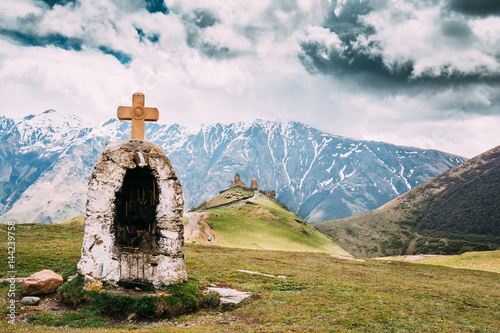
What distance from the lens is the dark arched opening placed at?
2009 centimetres

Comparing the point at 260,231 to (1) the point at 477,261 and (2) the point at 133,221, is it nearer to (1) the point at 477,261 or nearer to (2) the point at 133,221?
(1) the point at 477,261

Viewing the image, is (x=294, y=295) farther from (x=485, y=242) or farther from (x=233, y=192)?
(x=485, y=242)

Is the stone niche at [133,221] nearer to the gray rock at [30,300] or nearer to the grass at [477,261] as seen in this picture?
the gray rock at [30,300]

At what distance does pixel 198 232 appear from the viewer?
Result: 81125 millimetres

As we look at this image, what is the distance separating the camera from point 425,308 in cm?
1898

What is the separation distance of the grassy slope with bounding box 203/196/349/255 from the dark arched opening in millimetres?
55506

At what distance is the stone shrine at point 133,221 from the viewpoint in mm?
18031

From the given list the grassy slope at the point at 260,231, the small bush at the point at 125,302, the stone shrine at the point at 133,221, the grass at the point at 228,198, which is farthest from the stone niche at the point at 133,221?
the grass at the point at 228,198

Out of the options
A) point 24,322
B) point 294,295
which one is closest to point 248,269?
point 294,295

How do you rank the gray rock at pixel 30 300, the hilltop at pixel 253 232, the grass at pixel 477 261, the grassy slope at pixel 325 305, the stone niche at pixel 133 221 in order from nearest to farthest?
the grassy slope at pixel 325 305, the gray rock at pixel 30 300, the stone niche at pixel 133 221, the grass at pixel 477 261, the hilltop at pixel 253 232

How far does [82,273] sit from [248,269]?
15.3m

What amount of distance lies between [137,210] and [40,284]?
6265mm

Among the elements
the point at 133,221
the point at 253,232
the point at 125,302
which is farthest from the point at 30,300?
the point at 253,232

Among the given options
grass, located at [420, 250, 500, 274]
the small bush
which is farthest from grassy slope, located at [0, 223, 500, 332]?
grass, located at [420, 250, 500, 274]
